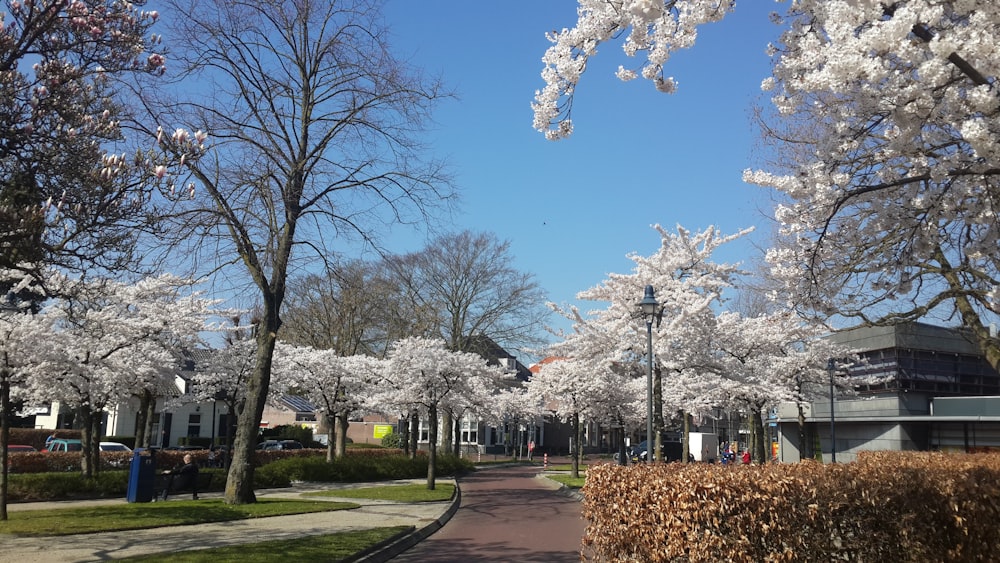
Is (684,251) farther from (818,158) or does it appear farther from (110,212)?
(110,212)

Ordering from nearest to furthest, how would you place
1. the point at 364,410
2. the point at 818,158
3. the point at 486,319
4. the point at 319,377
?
1. the point at 818,158
2. the point at 319,377
3. the point at 364,410
4. the point at 486,319

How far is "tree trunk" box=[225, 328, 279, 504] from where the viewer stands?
1764 centimetres

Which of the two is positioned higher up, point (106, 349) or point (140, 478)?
point (106, 349)

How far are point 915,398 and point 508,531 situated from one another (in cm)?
3059

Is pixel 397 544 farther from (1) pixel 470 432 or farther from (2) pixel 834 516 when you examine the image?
(1) pixel 470 432

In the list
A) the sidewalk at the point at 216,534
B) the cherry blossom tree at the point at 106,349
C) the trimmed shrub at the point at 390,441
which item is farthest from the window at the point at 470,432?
the sidewalk at the point at 216,534

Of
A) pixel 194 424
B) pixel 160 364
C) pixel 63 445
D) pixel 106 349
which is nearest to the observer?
pixel 106 349

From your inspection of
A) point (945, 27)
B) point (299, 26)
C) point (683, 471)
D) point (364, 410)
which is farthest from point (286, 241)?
point (364, 410)

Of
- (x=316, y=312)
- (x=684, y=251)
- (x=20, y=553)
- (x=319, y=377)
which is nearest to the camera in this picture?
(x=20, y=553)

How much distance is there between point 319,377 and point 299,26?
56.6 feet

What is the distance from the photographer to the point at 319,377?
32.0 meters

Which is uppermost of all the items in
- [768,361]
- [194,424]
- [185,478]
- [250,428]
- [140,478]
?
[768,361]

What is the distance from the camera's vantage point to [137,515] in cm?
1511

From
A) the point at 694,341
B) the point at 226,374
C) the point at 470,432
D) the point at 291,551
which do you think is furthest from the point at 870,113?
the point at 470,432
